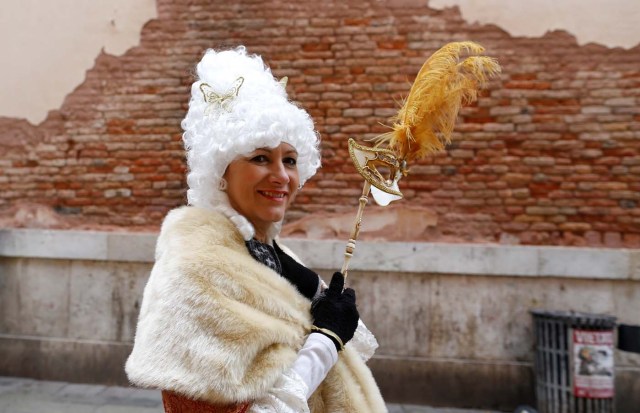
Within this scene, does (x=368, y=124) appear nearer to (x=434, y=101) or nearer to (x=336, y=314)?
(x=434, y=101)

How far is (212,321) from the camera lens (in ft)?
4.47

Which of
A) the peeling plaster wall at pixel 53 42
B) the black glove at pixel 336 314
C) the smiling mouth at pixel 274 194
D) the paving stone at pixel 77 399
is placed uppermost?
the peeling plaster wall at pixel 53 42

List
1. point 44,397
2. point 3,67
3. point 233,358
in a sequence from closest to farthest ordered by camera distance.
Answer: point 233,358
point 44,397
point 3,67

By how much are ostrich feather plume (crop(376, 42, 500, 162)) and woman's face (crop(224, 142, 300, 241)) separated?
0.52m

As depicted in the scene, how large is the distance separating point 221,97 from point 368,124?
3.66 metres

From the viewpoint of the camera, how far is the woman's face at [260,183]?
167 cm

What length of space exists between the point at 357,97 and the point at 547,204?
2.20m

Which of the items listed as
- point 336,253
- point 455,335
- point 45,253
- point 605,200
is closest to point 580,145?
point 605,200

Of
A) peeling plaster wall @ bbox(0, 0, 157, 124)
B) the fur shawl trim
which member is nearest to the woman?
the fur shawl trim

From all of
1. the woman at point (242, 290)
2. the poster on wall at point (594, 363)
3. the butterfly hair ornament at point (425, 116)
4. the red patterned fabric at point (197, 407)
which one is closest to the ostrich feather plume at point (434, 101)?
the butterfly hair ornament at point (425, 116)

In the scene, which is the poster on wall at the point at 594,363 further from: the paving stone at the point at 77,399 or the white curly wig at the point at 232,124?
the white curly wig at the point at 232,124

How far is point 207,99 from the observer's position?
170 centimetres

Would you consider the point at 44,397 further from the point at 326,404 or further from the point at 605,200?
the point at 605,200

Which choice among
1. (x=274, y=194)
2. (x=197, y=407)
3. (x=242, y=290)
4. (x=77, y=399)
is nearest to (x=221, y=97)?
(x=274, y=194)
